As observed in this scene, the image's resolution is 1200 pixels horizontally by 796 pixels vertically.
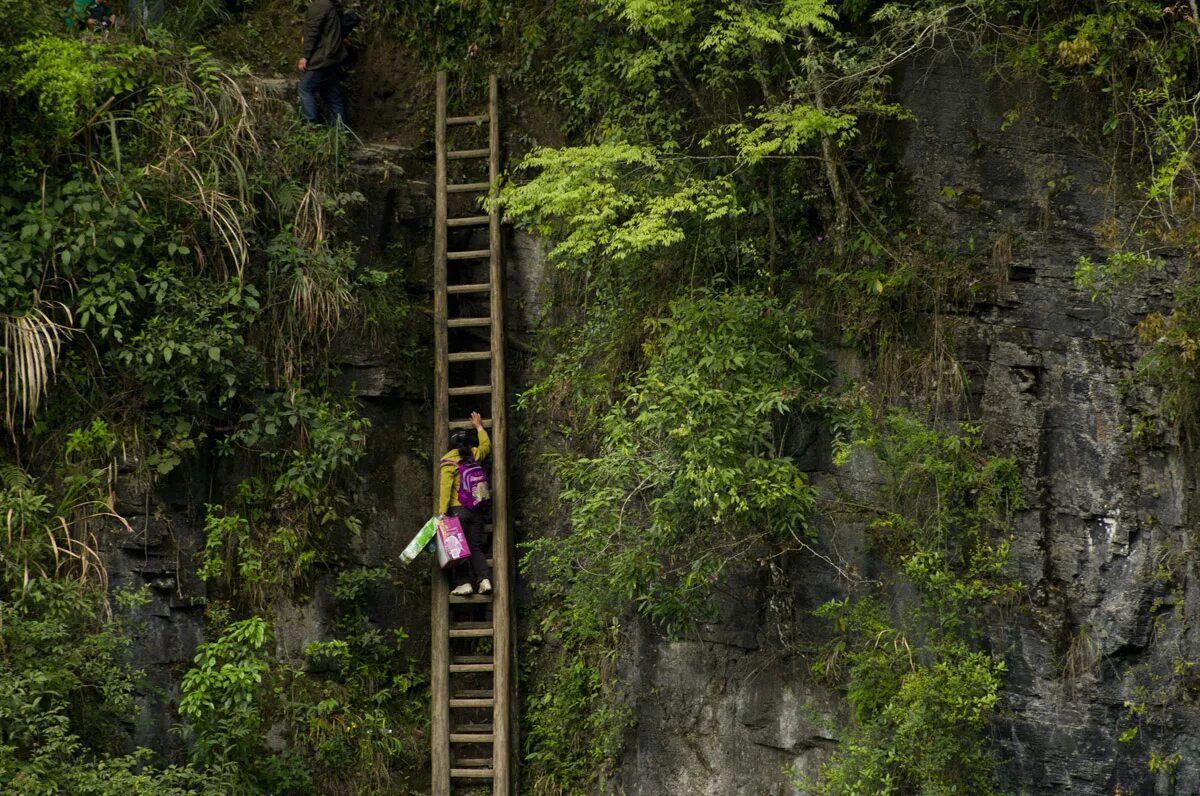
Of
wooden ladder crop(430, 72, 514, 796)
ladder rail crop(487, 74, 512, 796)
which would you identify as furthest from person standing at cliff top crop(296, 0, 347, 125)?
ladder rail crop(487, 74, 512, 796)

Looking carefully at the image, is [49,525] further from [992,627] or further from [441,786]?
[992,627]

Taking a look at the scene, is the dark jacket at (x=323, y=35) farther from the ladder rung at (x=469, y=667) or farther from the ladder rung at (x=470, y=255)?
the ladder rung at (x=469, y=667)

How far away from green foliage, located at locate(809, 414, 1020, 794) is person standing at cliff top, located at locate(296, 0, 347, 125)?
5.75 m

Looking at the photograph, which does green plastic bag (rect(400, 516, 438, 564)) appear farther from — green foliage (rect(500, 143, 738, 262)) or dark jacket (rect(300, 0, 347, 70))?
dark jacket (rect(300, 0, 347, 70))

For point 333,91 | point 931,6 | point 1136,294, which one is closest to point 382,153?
point 333,91

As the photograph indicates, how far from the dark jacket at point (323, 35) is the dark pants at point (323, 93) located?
78 mm

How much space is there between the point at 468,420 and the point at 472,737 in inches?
99.9

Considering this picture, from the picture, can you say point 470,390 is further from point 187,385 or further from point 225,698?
point 225,698

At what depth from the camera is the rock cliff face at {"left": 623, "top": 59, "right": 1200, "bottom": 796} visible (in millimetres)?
8078

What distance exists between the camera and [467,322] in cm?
1130

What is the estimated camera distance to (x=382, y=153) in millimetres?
11789

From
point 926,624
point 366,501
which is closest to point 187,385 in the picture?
point 366,501

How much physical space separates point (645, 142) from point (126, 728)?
18.3 ft

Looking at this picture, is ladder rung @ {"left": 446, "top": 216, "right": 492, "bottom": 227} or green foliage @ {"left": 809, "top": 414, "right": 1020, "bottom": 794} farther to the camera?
ladder rung @ {"left": 446, "top": 216, "right": 492, "bottom": 227}
